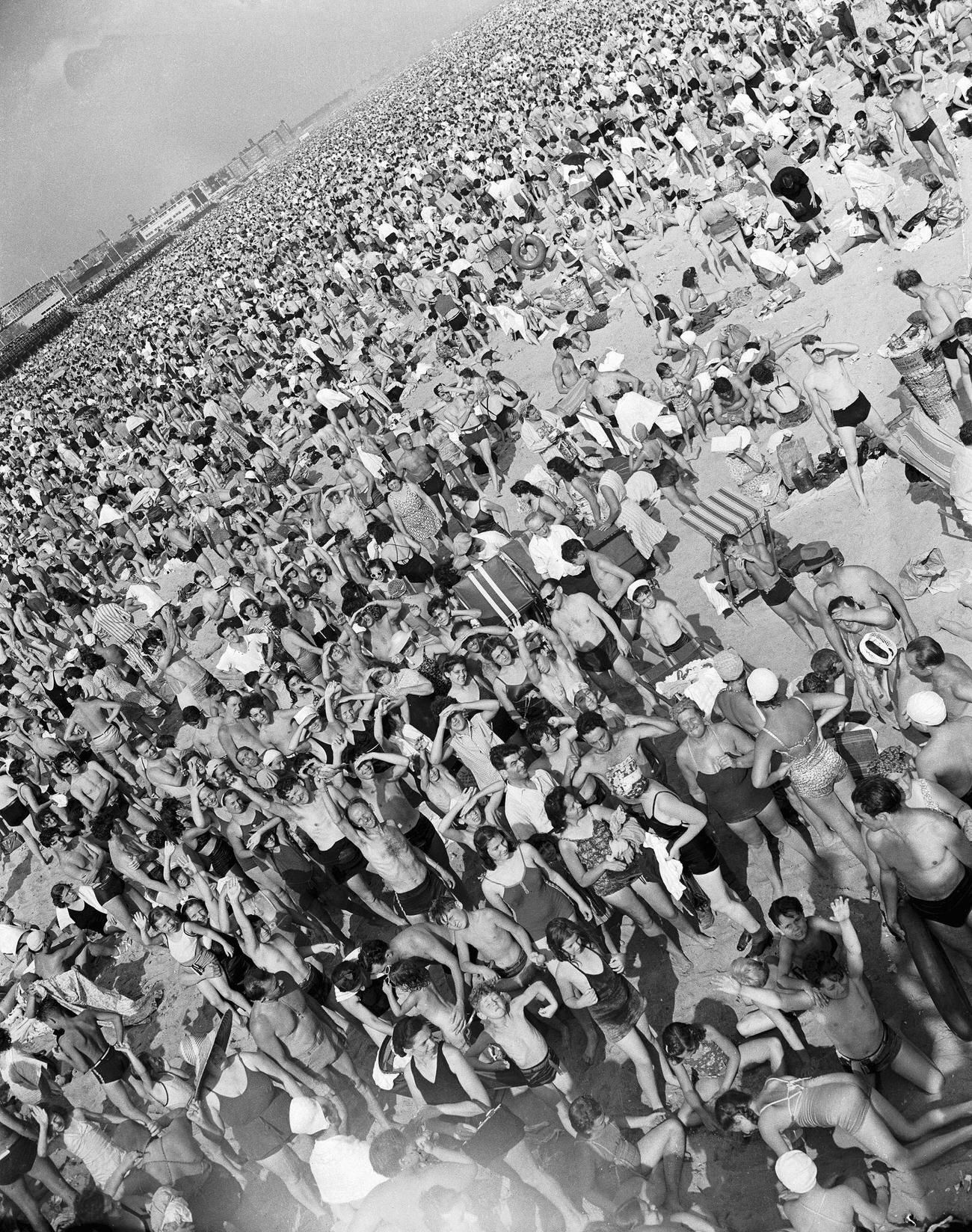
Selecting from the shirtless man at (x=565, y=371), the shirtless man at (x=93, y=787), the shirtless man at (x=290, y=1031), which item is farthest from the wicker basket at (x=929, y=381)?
the shirtless man at (x=93, y=787)

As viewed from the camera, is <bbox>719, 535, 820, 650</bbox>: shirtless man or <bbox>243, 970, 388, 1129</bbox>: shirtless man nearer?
<bbox>243, 970, 388, 1129</bbox>: shirtless man

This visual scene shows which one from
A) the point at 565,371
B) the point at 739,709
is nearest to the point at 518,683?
the point at 739,709

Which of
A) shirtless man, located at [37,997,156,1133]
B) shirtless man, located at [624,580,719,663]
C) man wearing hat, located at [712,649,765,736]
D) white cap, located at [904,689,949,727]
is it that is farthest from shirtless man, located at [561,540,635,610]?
shirtless man, located at [37,997,156,1133]


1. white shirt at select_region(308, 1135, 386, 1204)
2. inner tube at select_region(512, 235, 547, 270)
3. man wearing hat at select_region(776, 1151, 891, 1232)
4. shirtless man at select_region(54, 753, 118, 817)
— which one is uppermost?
inner tube at select_region(512, 235, 547, 270)

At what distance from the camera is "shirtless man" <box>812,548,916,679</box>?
5.70 metres

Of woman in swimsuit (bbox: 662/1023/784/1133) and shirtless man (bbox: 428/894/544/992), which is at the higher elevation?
shirtless man (bbox: 428/894/544/992)

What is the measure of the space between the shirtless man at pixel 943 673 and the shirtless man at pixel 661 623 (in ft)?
8.04

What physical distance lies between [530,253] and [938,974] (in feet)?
57.5

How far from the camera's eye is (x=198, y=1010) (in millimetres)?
7766

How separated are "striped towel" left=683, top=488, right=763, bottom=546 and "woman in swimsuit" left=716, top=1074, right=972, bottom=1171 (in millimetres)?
4685

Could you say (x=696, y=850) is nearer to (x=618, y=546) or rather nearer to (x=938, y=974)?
(x=938, y=974)

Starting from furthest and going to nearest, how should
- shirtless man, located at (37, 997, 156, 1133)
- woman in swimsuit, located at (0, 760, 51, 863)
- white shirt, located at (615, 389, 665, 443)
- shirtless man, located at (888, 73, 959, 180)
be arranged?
shirtless man, located at (888, 73, 959, 180) → white shirt, located at (615, 389, 665, 443) → woman in swimsuit, located at (0, 760, 51, 863) → shirtless man, located at (37, 997, 156, 1133)

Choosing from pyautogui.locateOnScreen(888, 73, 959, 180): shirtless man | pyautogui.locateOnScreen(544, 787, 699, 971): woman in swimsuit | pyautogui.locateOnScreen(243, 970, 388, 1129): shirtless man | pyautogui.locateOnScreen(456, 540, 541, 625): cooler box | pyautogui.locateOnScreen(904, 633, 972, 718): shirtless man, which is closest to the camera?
pyautogui.locateOnScreen(904, 633, 972, 718): shirtless man

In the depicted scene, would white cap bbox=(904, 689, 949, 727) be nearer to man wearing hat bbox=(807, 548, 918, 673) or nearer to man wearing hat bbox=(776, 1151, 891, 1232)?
man wearing hat bbox=(807, 548, 918, 673)
